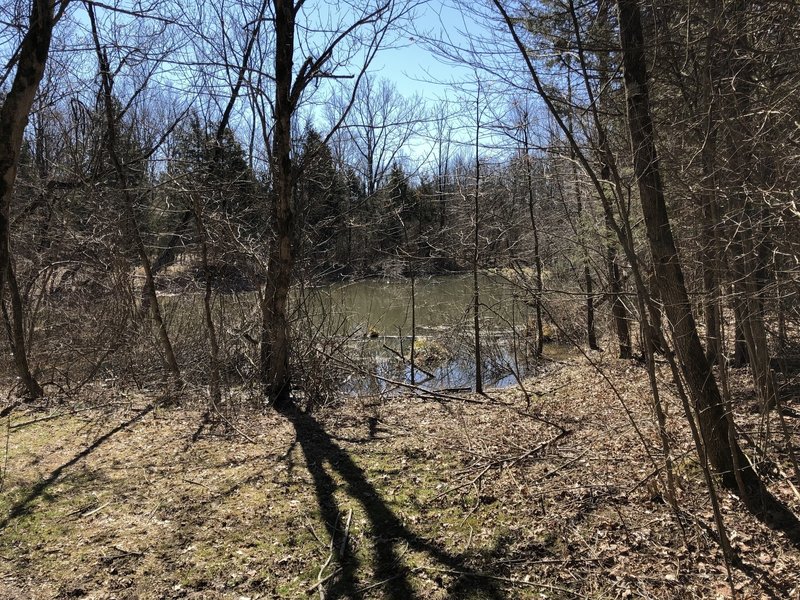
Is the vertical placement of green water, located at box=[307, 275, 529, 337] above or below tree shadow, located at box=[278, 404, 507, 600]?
above

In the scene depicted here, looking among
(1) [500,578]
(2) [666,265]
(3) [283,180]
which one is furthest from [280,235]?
(1) [500,578]

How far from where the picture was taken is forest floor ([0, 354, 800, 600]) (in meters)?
3.29

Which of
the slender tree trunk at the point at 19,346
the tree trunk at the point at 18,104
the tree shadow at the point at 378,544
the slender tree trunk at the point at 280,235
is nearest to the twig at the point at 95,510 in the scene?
the tree shadow at the point at 378,544

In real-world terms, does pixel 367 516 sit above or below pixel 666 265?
below

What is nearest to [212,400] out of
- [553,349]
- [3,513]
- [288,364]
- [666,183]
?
[288,364]

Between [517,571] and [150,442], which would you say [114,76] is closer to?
[150,442]

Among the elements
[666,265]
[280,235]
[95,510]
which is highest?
[280,235]

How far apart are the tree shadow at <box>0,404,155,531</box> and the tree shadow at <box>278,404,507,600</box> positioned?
2209 millimetres

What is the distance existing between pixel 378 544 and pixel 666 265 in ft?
9.23

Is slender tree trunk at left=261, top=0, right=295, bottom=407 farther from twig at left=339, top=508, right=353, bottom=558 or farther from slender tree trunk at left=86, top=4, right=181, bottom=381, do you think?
twig at left=339, top=508, right=353, bottom=558

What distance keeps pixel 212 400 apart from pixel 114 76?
6.33 m

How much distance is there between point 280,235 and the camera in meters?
7.05

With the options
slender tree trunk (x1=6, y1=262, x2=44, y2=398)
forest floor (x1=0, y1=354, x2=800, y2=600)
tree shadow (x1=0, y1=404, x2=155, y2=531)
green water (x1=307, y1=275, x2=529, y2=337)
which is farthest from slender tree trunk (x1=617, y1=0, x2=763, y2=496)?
green water (x1=307, y1=275, x2=529, y2=337)

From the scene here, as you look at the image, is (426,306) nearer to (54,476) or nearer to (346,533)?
(54,476)
